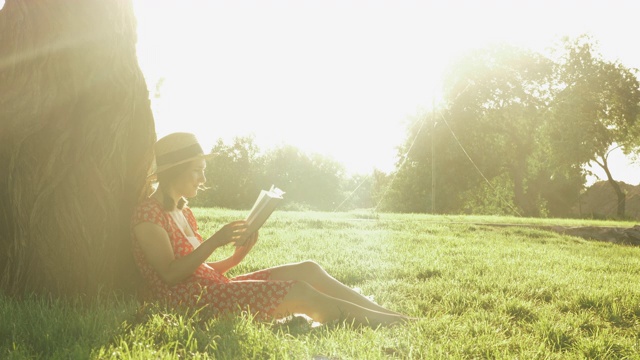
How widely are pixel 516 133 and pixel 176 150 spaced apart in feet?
128

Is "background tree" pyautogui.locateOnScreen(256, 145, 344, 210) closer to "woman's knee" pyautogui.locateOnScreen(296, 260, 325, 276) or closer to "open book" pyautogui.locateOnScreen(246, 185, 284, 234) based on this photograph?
"woman's knee" pyautogui.locateOnScreen(296, 260, 325, 276)

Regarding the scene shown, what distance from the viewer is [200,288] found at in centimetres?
397

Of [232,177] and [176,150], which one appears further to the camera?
[232,177]

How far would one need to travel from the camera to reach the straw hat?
3.98 metres

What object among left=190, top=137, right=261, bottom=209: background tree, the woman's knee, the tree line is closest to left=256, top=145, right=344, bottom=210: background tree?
left=190, top=137, right=261, bottom=209: background tree

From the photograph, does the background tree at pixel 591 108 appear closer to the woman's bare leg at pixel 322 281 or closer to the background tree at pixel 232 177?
the woman's bare leg at pixel 322 281

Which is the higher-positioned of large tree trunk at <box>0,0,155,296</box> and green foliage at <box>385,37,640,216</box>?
green foliage at <box>385,37,640,216</box>

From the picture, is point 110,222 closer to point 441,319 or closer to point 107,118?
point 107,118

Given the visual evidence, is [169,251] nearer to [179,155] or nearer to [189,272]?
[189,272]

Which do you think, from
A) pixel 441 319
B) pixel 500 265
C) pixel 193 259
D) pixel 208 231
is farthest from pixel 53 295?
pixel 208 231

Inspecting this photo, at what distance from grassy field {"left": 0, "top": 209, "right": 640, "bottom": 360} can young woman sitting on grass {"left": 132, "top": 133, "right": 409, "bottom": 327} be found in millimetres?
150

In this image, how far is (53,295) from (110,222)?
681 millimetres

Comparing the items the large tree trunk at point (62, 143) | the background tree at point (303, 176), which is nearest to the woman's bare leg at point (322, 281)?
the large tree trunk at point (62, 143)

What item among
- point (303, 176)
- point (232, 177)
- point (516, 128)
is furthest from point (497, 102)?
point (303, 176)
